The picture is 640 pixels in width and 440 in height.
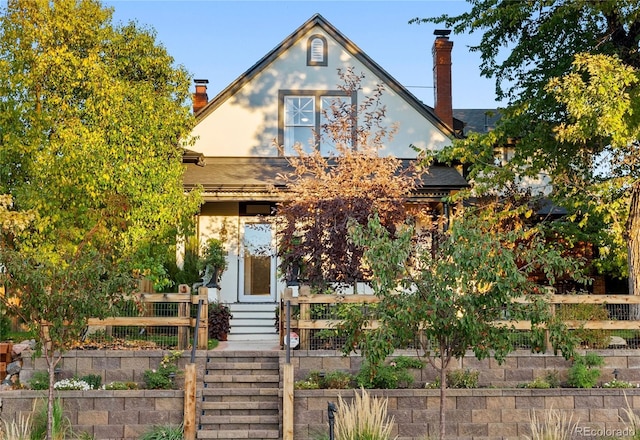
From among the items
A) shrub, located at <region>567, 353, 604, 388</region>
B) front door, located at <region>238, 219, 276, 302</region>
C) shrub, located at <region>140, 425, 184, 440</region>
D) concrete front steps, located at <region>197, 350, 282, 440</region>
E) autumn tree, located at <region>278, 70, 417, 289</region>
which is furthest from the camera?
front door, located at <region>238, 219, 276, 302</region>

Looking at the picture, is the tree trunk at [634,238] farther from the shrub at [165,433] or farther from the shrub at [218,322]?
the shrub at [165,433]

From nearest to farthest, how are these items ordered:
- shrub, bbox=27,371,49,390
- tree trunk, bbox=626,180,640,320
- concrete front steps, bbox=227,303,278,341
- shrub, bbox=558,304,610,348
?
1. shrub, bbox=27,371,49,390
2. shrub, bbox=558,304,610,348
3. tree trunk, bbox=626,180,640,320
4. concrete front steps, bbox=227,303,278,341

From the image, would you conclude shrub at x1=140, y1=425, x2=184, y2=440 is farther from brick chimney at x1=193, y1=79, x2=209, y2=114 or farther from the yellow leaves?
brick chimney at x1=193, y1=79, x2=209, y2=114

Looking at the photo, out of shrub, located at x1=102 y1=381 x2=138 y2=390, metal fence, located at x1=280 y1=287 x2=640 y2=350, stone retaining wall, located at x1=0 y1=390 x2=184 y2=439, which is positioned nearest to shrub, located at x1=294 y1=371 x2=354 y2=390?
metal fence, located at x1=280 y1=287 x2=640 y2=350

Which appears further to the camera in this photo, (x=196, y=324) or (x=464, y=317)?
(x=196, y=324)

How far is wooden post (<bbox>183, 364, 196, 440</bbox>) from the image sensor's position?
34.7 ft

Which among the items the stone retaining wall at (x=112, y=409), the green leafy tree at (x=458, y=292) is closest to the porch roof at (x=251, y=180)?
the stone retaining wall at (x=112, y=409)

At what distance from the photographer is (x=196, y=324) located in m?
12.0

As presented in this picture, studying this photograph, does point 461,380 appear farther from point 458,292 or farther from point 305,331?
point 458,292

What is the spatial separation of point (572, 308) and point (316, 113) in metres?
9.29

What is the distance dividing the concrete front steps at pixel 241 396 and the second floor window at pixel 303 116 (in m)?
8.38

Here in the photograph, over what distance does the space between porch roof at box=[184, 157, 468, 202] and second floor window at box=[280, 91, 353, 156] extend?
0.64 meters

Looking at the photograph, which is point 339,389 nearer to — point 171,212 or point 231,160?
point 171,212

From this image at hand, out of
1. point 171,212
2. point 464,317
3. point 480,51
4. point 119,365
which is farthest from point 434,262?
point 480,51
